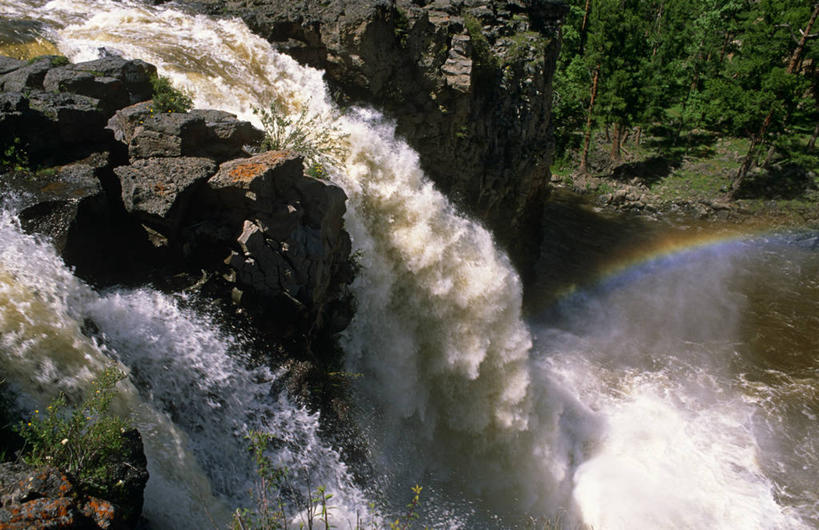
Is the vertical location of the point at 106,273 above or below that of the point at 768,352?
above

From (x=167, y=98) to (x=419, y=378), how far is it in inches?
279

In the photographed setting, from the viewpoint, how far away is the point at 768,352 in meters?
15.9

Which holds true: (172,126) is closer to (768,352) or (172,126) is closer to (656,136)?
(768,352)

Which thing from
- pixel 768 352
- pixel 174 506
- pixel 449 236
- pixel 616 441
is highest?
pixel 449 236

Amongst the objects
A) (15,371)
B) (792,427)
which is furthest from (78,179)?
(792,427)

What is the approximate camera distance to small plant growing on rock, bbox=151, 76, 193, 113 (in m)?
8.90

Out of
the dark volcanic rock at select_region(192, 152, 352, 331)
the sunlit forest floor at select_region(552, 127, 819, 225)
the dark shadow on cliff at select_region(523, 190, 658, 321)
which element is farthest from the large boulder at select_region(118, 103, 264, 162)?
the sunlit forest floor at select_region(552, 127, 819, 225)

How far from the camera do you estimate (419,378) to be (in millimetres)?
10594

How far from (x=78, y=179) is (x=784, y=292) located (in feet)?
72.7

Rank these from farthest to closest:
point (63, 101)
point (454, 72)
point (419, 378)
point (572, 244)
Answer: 1. point (572, 244)
2. point (454, 72)
3. point (419, 378)
4. point (63, 101)

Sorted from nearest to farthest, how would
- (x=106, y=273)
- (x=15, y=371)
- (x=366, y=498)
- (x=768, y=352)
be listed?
1. (x=15, y=371)
2. (x=106, y=273)
3. (x=366, y=498)
4. (x=768, y=352)

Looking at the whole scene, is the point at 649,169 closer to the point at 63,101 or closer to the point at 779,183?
the point at 779,183

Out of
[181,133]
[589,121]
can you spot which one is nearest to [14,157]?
[181,133]

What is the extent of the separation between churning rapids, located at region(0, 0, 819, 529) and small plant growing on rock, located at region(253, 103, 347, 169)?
0.31 meters
